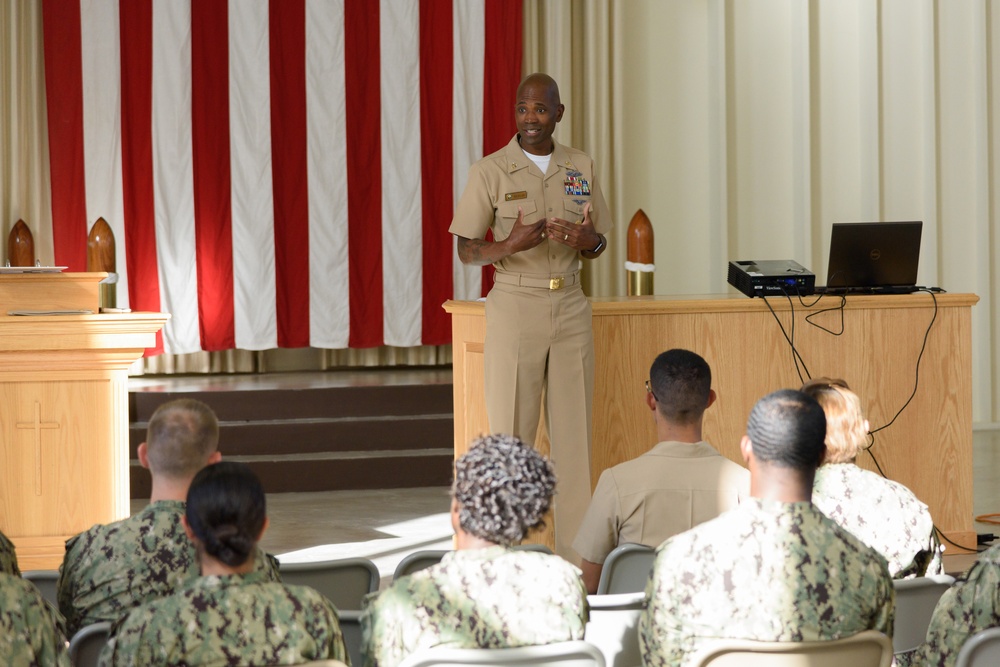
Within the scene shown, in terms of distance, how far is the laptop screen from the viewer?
4680mm

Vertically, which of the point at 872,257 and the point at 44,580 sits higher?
the point at 872,257

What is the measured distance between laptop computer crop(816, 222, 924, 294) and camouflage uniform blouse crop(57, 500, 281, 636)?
9.96 feet

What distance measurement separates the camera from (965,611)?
2.11m

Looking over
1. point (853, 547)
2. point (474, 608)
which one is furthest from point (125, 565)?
point (853, 547)

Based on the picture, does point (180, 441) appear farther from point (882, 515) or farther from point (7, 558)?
point (882, 515)

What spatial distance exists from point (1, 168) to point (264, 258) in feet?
5.91

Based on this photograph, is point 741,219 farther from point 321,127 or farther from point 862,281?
point 862,281

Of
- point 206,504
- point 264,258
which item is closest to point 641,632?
point 206,504

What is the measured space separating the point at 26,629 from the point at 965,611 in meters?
1.62

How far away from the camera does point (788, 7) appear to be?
340 inches

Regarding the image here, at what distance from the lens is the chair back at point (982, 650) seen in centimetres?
191

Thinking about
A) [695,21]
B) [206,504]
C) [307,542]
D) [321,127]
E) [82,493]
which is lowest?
[307,542]

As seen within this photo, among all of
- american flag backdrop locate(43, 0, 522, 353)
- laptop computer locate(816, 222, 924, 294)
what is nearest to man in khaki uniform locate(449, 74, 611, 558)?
laptop computer locate(816, 222, 924, 294)

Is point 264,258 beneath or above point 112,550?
above
